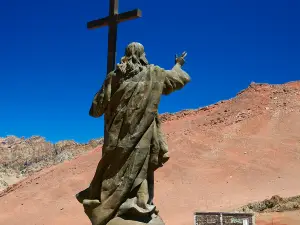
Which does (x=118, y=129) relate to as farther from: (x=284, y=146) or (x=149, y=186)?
(x=284, y=146)

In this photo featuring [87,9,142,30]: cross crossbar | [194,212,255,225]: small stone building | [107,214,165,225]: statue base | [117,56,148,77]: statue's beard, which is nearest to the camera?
[107,214,165,225]: statue base

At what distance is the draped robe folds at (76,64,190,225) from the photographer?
4.18 m

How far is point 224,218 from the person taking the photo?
11500 mm

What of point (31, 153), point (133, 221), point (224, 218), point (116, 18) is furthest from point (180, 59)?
point (31, 153)

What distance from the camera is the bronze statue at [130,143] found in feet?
13.7

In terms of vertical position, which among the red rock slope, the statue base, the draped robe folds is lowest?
the statue base

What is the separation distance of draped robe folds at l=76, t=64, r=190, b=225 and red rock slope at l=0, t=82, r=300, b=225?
33.6 feet

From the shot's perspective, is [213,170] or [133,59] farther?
[213,170]

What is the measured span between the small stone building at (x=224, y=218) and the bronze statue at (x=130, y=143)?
24.4 feet

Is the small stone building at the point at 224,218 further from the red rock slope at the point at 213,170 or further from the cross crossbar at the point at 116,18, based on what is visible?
the cross crossbar at the point at 116,18

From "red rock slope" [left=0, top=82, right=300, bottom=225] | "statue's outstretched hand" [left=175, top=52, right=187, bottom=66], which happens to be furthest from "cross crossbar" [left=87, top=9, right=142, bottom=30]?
"red rock slope" [left=0, top=82, right=300, bottom=225]

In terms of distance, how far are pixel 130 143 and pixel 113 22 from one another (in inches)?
69.0

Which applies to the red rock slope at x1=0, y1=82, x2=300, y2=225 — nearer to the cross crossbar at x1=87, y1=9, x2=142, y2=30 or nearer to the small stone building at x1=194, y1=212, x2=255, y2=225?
the small stone building at x1=194, y1=212, x2=255, y2=225

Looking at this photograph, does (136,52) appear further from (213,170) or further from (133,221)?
(213,170)
